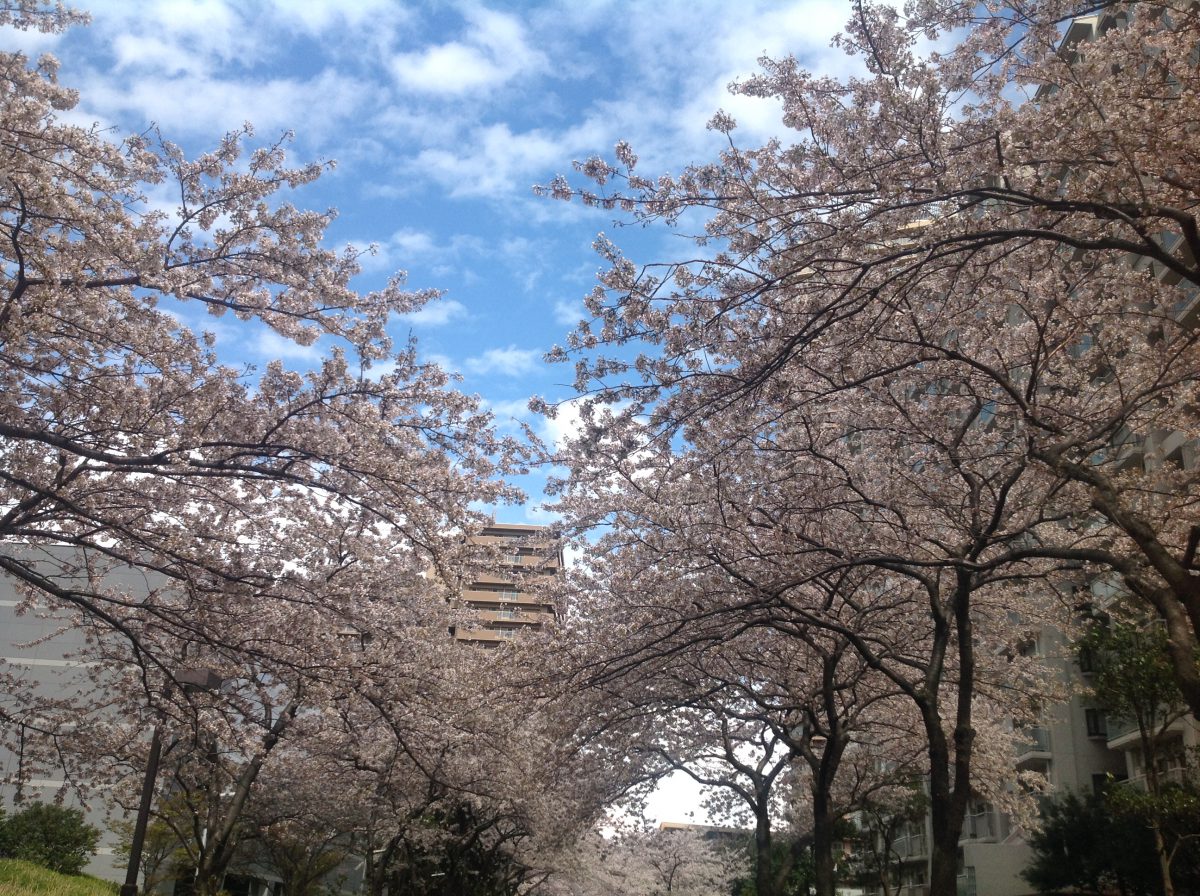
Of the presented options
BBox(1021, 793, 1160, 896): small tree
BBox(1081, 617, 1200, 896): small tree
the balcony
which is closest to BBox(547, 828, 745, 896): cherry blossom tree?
the balcony

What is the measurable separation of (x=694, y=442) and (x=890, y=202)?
136 inches

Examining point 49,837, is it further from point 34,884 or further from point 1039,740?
point 1039,740

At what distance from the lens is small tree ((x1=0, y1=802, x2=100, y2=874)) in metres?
22.9

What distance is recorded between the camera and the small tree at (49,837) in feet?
75.0

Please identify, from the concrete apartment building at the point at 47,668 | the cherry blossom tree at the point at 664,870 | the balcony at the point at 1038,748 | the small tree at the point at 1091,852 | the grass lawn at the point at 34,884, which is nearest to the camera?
the grass lawn at the point at 34,884

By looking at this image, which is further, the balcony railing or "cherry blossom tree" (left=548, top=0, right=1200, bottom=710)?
the balcony railing

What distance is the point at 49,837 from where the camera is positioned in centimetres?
2391

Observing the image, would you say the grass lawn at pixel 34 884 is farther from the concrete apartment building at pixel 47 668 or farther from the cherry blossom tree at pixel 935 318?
the concrete apartment building at pixel 47 668

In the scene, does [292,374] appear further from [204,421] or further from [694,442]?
[694,442]

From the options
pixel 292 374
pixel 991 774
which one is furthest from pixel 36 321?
pixel 991 774

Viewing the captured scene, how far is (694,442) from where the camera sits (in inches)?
372

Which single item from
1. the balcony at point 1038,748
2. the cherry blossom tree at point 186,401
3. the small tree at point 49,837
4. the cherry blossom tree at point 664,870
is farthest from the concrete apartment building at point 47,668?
the balcony at point 1038,748

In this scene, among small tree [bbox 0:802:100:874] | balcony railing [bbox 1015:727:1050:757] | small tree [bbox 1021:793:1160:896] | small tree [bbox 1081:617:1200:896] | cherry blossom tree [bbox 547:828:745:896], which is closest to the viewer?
small tree [bbox 1081:617:1200:896]

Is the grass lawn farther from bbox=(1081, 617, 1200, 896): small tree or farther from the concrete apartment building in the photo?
the concrete apartment building
